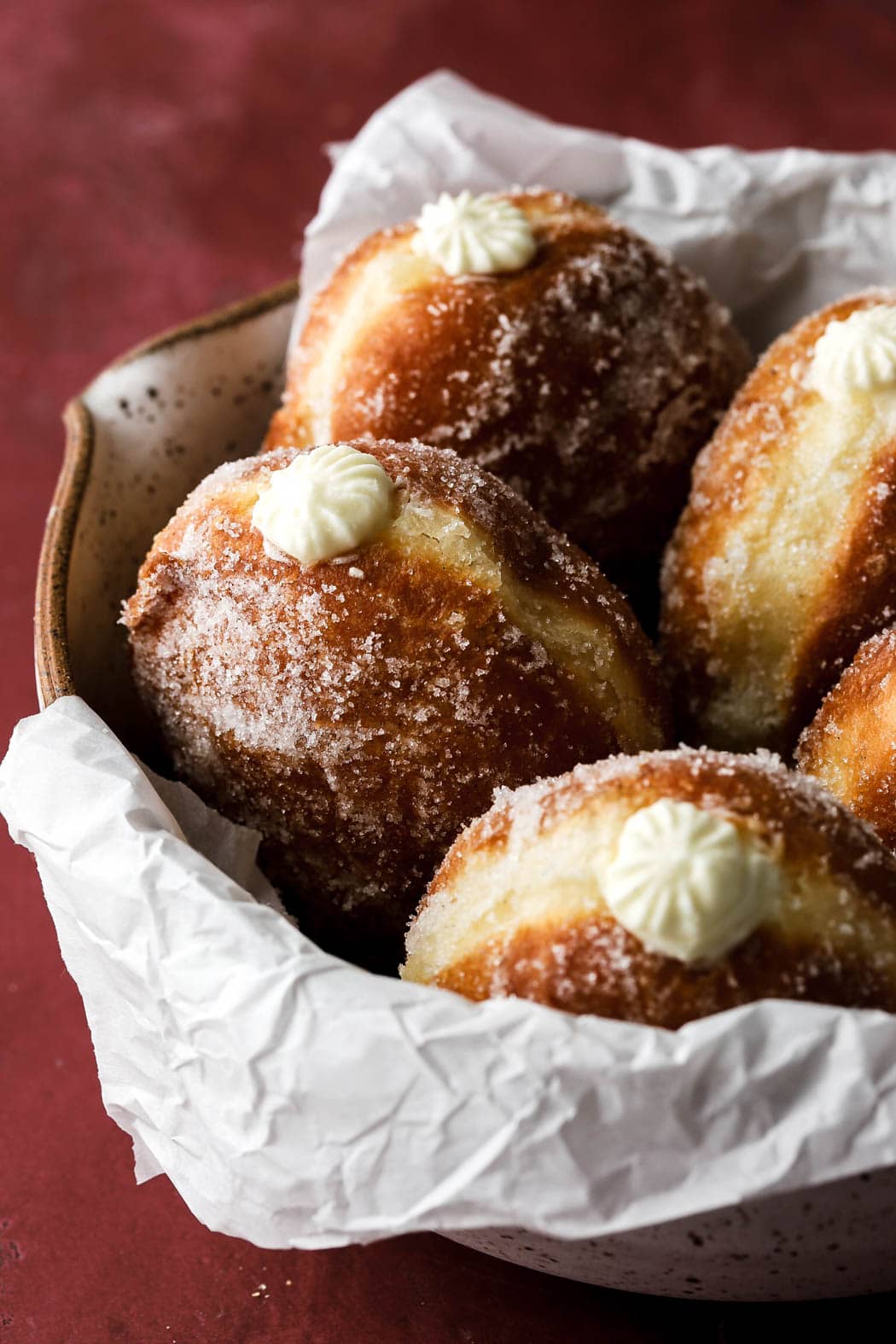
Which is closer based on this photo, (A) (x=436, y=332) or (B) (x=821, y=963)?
(B) (x=821, y=963)

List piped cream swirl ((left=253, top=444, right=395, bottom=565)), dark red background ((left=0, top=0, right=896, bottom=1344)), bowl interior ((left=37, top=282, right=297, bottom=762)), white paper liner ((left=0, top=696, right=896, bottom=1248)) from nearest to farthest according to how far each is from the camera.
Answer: white paper liner ((left=0, top=696, right=896, bottom=1248))
piped cream swirl ((left=253, top=444, right=395, bottom=565))
dark red background ((left=0, top=0, right=896, bottom=1344))
bowl interior ((left=37, top=282, right=297, bottom=762))

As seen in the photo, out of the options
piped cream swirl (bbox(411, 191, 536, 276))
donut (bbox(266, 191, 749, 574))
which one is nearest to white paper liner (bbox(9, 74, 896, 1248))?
donut (bbox(266, 191, 749, 574))

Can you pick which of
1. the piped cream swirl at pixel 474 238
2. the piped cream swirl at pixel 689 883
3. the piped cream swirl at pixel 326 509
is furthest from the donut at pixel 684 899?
the piped cream swirl at pixel 474 238

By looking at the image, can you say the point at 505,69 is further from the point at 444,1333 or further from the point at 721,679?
the point at 444,1333

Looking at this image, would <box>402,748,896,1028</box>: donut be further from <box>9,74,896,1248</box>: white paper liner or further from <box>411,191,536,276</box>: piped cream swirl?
<box>411,191,536,276</box>: piped cream swirl

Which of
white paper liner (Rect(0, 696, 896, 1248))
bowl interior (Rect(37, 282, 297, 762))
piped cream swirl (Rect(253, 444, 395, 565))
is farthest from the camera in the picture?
bowl interior (Rect(37, 282, 297, 762))

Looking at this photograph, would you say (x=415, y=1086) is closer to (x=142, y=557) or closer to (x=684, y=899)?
(x=684, y=899)

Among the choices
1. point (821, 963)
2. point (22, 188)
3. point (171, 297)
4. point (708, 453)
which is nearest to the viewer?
point (821, 963)

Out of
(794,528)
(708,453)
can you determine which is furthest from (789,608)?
(708,453)
